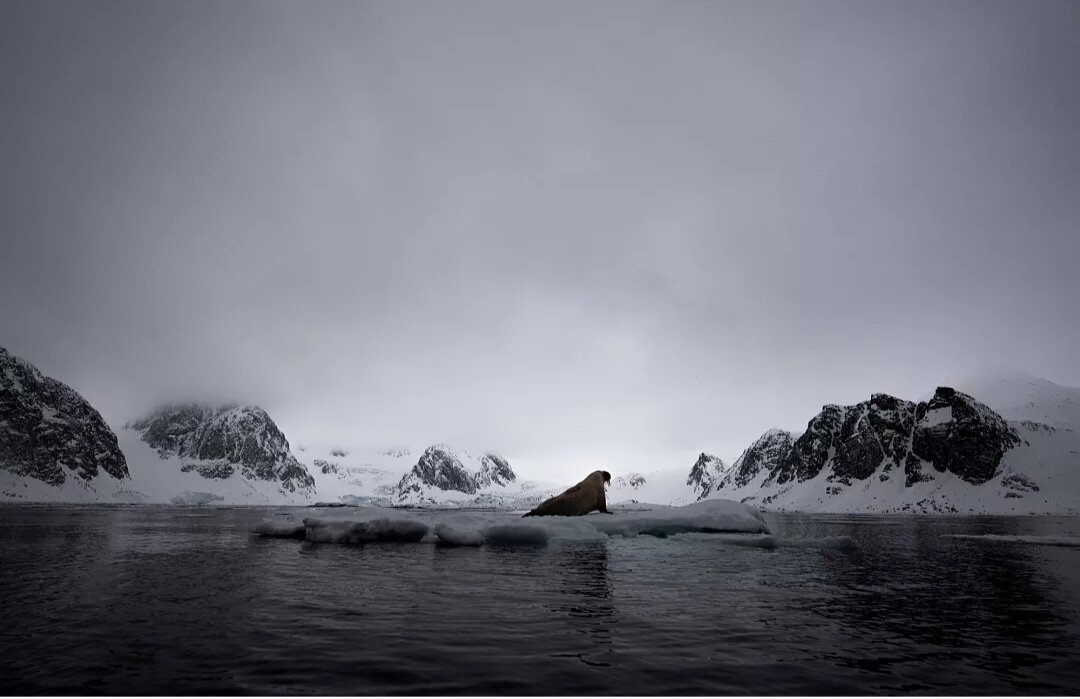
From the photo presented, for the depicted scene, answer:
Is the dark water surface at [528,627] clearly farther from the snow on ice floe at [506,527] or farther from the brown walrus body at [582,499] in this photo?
the brown walrus body at [582,499]

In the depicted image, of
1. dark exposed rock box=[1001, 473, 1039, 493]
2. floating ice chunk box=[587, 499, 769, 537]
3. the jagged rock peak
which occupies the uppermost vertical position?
the jagged rock peak

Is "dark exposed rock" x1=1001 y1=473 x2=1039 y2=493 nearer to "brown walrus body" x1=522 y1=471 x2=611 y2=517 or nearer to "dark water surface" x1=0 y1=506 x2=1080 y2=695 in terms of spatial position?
"brown walrus body" x1=522 y1=471 x2=611 y2=517

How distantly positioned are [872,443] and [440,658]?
220146 mm

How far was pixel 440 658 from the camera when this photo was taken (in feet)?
31.3

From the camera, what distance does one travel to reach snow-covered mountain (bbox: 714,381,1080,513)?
147 m

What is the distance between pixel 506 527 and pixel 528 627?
20.4 meters

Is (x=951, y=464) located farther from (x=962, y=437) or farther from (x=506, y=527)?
(x=506, y=527)

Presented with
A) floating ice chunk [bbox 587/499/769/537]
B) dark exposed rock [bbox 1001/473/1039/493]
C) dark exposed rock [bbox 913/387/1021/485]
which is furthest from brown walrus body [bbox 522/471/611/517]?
dark exposed rock [bbox 913/387/1021/485]

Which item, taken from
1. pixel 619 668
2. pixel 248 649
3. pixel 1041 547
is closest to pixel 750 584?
pixel 619 668

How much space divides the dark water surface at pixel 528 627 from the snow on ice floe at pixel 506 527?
26.2ft

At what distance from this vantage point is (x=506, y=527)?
31.9m

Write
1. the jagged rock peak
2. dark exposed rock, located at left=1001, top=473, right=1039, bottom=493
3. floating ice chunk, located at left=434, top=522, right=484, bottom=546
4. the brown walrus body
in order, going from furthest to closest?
the jagged rock peak
dark exposed rock, located at left=1001, top=473, right=1039, bottom=493
the brown walrus body
floating ice chunk, located at left=434, top=522, right=484, bottom=546

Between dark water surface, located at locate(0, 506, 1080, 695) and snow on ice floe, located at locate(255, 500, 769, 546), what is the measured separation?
26.2ft

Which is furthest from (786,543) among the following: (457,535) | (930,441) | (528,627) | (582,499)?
(930,441)
